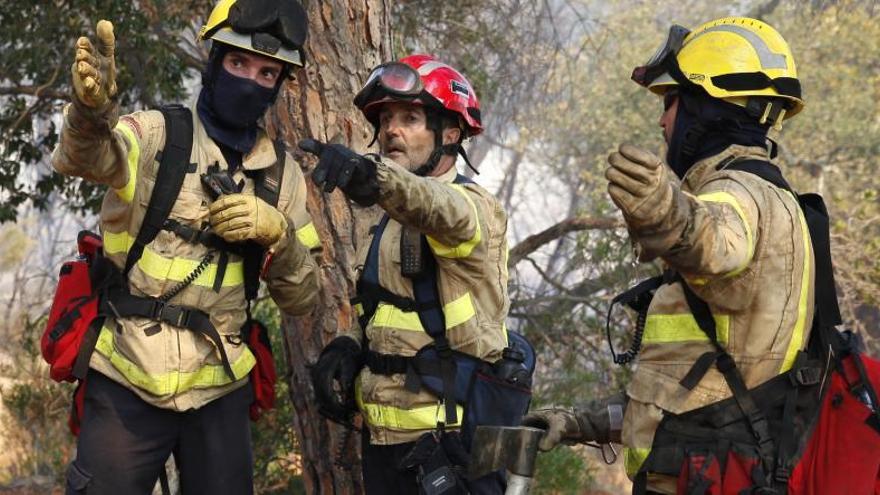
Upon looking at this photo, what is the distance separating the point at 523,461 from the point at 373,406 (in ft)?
3.02

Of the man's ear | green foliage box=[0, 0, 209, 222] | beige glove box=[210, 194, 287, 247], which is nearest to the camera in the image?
beige glove box=[210, 194, 287, 247]

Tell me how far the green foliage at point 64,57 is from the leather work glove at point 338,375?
406 centimetres

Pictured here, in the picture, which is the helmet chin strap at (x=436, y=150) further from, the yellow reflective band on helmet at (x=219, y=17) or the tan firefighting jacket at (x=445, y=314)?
the yellow reflective band on helmet at (x=219, y=17)

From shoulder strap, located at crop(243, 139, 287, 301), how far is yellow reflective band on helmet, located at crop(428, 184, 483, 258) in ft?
2.03

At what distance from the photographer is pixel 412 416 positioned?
3994 mm

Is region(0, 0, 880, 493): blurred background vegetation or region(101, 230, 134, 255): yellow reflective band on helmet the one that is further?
region(0, 0, 880, 493): blurred background vegetation

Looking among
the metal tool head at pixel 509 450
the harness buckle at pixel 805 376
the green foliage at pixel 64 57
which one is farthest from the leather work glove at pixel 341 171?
the green foliage at pixel 64 57

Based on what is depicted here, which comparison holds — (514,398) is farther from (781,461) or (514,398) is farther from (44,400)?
(44,400)

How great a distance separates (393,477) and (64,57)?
512cm

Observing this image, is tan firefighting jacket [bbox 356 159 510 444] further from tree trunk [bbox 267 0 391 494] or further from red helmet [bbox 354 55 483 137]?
tree trunk [bbox 267 0 391 494]

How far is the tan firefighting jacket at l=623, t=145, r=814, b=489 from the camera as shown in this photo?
2738mm

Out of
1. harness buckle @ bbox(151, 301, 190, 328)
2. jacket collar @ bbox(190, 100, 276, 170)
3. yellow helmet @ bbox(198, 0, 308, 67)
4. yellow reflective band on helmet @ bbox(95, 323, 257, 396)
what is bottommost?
yellow reflective band on helmet @ bbox(95, 323, 257, 396)

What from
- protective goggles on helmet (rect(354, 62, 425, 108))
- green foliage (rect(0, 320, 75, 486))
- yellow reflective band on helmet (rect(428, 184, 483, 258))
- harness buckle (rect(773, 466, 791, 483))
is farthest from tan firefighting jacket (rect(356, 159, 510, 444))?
green foliage (rect(0, 320, 75, 486))

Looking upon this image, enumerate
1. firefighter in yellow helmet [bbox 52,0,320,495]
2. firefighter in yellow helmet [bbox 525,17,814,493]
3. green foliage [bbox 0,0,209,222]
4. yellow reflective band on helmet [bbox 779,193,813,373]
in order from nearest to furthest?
1. firefighter in yellow helmet [bbox 525,17,814,493]
2. yellow reflective band on helmet [bbox 779,193,813,373]
3. firefighter in yellow helmet [bbox 52,0,320,495]
4. green foliage [bbox 0,0,209,222]
